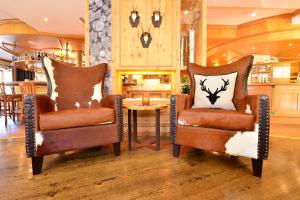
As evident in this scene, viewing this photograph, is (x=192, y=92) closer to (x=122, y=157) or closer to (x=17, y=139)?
(x=122, y=157)

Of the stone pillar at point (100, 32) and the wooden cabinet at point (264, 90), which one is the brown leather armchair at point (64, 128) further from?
the wooden cabinet at point (264, 90)

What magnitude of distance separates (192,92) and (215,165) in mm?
854

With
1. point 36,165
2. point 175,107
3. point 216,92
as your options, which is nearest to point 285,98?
point 216,92

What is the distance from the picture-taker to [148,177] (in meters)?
1.39

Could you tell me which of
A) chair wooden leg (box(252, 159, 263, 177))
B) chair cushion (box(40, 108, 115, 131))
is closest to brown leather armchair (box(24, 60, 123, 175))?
chair cushion (box(40, 108, 115, 131))

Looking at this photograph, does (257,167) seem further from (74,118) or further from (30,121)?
(30,121)

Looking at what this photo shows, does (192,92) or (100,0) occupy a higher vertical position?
(100,0)

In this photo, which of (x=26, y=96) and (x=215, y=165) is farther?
(x=215, y=165)

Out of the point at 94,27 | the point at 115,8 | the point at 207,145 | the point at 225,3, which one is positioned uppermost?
the point at 225,3

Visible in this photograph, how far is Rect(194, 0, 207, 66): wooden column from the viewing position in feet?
8.77

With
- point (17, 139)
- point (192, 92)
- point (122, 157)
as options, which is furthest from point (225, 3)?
point (17, 139)

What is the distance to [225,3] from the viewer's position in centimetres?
345

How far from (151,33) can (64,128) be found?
1.82m

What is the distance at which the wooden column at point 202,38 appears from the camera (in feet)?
8.77
